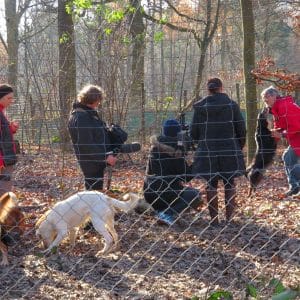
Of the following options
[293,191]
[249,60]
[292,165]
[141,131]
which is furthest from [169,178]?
[141,131]

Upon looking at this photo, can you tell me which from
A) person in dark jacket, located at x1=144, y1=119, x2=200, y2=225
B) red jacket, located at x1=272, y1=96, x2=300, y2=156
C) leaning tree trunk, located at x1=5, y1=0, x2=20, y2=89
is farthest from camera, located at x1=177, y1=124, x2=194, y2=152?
leaning tree trunk, located at x1=5, y1=0, x2=20, y2=89

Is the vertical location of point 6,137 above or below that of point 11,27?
below

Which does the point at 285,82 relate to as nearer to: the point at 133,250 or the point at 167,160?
the point at 167,160

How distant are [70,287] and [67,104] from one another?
6.17 m

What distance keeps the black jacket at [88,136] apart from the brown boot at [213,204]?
117 centimetres

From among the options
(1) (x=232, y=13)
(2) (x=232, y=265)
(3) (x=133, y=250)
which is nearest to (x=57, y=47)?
(1) (x=232, y=13)

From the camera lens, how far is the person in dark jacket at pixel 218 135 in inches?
235

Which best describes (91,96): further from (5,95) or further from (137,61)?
(137,61)

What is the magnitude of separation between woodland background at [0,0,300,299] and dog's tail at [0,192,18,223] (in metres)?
0.36

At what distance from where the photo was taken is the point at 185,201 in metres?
6.25

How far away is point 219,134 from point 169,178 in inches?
26.5

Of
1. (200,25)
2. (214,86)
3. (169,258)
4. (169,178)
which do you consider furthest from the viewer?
(200,25)

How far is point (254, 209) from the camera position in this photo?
6875 millimetres

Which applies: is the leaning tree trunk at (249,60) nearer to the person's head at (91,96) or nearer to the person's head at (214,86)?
the person's head at (214,86)
